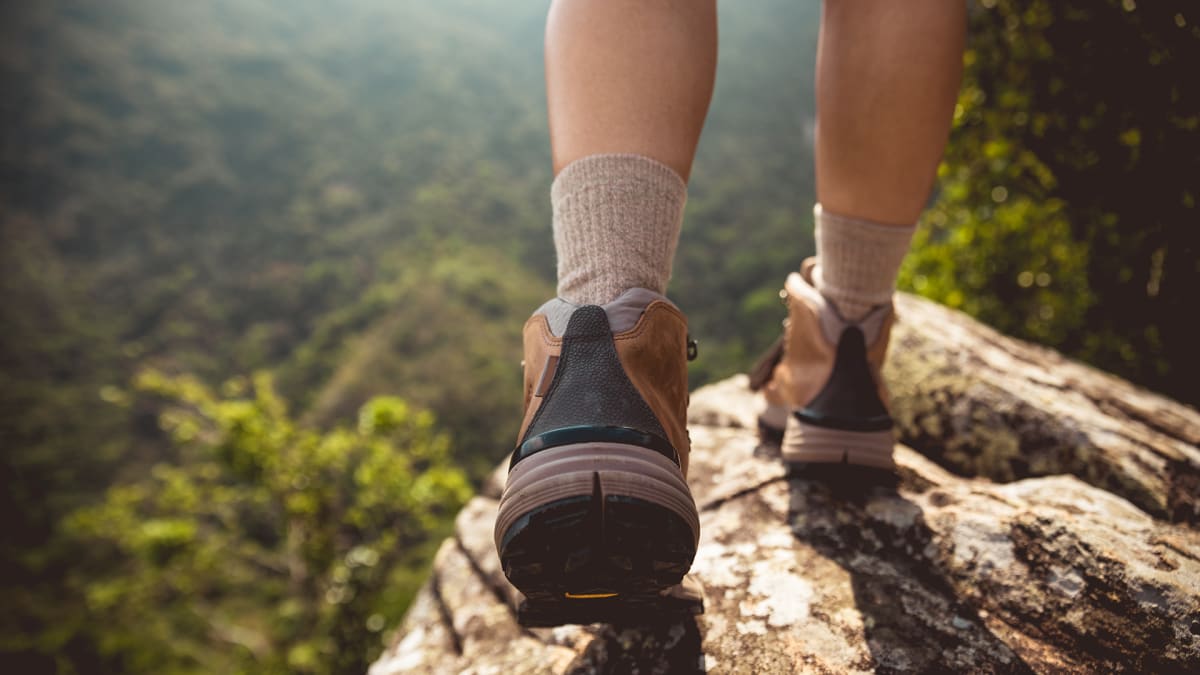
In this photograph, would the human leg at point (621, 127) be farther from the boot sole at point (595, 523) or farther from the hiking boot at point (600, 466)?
the boot sole at point (595, 523)

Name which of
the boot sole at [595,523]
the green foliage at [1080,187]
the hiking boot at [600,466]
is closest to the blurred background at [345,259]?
the green foliage at [1080,187]

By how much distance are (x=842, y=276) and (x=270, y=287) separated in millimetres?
57712

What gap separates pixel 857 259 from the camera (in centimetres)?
119

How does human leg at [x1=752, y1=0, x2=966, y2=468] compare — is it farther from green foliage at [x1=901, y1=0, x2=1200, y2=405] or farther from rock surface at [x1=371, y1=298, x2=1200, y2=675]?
green foliage at [x1=901, y1=0, x2=1200, y2=405]

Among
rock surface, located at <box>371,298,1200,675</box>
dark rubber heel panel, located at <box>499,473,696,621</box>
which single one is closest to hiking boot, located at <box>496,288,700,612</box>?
dark rubber heel panel, located at <box>499,473,696,621</box>

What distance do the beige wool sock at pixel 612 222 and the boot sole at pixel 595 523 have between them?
0.83 feet

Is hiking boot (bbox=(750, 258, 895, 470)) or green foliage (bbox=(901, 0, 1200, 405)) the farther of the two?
green foliage (bbox=(901, 0, 1200, 405))

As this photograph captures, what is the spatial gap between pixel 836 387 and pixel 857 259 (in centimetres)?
26

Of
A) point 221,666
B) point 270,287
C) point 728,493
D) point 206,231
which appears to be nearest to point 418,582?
point 221,666

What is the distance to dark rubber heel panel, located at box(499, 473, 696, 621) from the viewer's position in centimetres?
70

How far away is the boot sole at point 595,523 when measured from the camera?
0.70m

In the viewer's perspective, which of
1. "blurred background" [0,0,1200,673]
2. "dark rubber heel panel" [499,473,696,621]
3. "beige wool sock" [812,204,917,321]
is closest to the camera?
"dark rubber heel panel" [499,473,696,621]

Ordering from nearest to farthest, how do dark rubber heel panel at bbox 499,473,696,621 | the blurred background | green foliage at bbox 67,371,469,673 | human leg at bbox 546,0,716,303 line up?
1. dark rubber heel panel at bbox 499,473,696,621
2. human leg at bbox 546,0,716,303
3. the blurred background
4. green foliage at bbox 67,371,469,673

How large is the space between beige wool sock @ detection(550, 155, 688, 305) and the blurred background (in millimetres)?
1403
